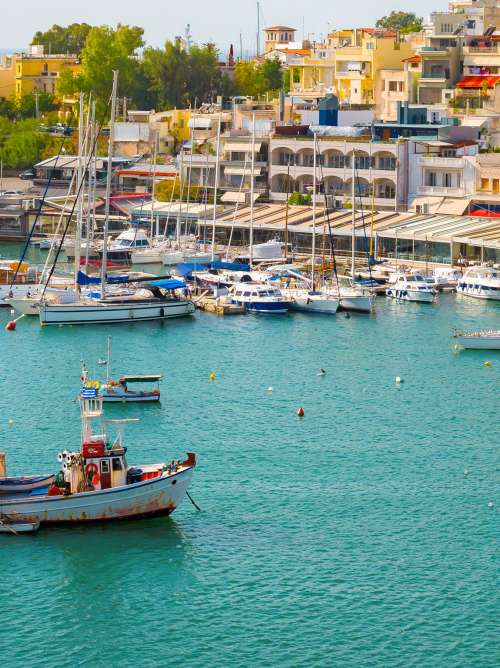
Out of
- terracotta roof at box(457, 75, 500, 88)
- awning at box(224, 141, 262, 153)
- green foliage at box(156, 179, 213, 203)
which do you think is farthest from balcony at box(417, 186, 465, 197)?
green foliage at box(156, 179, 213, 203)

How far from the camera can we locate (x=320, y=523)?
4244 centimetres

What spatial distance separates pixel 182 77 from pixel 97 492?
97608mm

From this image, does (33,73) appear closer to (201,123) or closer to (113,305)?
(201,123)

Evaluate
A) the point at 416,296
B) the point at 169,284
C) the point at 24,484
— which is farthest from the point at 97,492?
the point at 416,296

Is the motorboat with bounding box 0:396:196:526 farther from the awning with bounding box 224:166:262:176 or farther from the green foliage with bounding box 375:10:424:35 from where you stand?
the green foliage with bounding box 375:10:424:35

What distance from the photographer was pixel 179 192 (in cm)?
10400

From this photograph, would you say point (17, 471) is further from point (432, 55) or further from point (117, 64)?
point (117, 64)

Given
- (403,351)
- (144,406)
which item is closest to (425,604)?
(144,406)

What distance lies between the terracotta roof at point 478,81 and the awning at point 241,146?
15.9m

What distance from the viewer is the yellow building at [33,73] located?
458ft

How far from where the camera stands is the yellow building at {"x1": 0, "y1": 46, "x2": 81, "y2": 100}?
458 feet

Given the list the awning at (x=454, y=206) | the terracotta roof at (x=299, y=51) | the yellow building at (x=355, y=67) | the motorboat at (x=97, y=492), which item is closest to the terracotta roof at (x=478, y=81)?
the yellow building at (x=355, y=67)

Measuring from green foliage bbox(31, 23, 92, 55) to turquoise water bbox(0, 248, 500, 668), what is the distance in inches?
3728

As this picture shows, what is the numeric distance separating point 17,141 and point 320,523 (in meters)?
85.4
